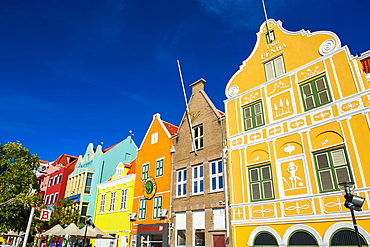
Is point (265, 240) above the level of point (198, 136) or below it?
below

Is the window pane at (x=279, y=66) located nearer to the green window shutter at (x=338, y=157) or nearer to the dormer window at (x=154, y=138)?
the green window shutter at (x=338, y=157)

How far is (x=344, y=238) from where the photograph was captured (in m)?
11.6

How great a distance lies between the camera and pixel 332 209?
12.1 m

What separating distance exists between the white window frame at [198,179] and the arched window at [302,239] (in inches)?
273

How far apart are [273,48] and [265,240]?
36.0 ft

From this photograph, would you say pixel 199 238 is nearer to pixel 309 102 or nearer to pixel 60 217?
pixel 309 102

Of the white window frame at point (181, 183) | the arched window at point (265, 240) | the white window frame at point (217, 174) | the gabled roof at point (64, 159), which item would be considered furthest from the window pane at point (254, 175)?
the gabled roof at point (64, 159)

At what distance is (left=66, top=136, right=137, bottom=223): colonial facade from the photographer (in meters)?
31.6

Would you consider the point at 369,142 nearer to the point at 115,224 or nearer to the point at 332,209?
the point at 332,209

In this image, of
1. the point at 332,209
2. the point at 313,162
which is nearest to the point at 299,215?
the point at 332,209

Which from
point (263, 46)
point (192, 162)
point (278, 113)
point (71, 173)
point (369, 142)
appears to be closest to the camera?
point (369, 142)

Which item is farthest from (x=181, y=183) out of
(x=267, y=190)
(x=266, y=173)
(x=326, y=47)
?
(x=326, y=47)

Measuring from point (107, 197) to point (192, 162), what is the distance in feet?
42.8

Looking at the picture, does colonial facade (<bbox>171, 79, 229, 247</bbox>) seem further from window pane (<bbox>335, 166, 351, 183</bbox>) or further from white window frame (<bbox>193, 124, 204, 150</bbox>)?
window pane (<bbox>335, 166, 351, 183</bbox>)
